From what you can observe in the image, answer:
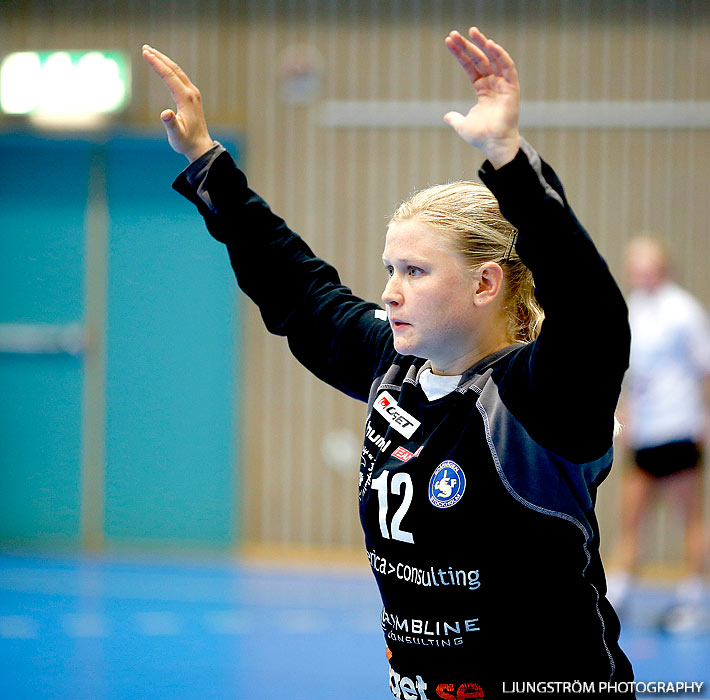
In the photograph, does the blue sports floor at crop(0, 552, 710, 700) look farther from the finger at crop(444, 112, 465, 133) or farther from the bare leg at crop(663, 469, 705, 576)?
the finger at crop(444, 112, 465, 133)

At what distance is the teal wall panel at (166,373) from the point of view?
6.23 meters

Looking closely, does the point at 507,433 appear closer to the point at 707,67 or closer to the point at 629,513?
the point at 629,513

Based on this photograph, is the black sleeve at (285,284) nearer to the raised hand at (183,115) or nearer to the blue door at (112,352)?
the raised hand at (183,115)

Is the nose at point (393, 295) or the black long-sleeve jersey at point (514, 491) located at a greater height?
the nose at point (393, 295)

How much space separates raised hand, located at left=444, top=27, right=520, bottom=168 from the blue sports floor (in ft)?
8.31

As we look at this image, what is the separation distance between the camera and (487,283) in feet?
5.10

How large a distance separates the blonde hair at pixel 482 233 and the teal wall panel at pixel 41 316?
5.01 m

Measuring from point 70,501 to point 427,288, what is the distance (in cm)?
524

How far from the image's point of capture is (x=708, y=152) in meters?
6.05

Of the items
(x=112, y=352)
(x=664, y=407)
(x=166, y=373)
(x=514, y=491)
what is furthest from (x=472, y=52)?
(x=112, y=352)

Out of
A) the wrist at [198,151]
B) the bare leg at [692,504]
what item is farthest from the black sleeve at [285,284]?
the bare leg at [692,504]

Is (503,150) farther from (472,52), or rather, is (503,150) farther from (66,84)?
(66,84)

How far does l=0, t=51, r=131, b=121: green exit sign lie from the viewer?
20.2ft

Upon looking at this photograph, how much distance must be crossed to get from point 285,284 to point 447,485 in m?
0.57
